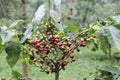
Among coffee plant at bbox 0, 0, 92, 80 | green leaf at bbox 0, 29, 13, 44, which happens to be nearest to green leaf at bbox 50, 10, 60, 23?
coffee plant at bbox 0, 0, 92, 80

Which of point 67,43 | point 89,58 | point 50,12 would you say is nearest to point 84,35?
point 67,43

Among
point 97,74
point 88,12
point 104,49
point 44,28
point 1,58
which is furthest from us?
point 88,12

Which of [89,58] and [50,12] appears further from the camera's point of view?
[89,58]

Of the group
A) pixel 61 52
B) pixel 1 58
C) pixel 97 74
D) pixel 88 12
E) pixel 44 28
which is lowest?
pixel 97 74

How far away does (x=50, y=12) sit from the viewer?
120cm

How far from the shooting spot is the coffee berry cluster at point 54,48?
4.12 feet

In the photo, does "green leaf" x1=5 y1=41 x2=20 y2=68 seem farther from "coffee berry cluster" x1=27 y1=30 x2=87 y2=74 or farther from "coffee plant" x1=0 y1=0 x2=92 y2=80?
"coffee berry cluster" x1=27 y1=30 x2=87 y2=74

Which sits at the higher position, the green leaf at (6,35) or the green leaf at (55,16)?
the green leaf at (55,16)

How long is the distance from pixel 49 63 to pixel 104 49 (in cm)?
28

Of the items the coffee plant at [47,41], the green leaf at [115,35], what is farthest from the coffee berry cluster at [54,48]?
the green leaf at [115,35]

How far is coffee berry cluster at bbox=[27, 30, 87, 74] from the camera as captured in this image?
1.26m

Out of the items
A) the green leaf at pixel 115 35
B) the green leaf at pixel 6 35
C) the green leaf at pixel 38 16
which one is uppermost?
the green leaf at pixel 38 16

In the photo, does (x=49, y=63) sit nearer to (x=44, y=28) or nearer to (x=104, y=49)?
(x=44, y=28)

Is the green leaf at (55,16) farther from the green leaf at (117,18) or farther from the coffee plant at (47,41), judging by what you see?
A: the green leaf at (117,18)
